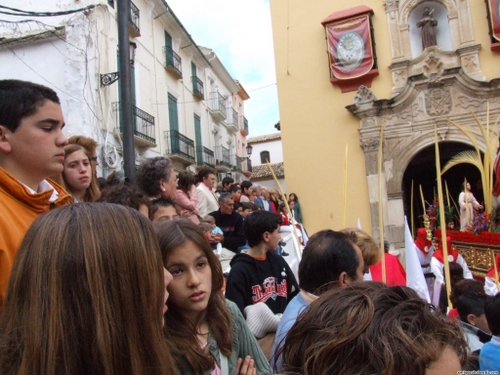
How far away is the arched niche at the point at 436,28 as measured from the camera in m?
14.5

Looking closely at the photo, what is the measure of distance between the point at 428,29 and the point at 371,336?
49.4ft

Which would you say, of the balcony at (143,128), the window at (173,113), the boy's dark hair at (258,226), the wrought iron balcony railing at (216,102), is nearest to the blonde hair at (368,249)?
the boy's dark hair at (258,226)

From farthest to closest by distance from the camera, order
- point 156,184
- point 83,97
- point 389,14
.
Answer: point 389,14, point 83,97, point 156,184

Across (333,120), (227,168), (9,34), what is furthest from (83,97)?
(227,168)

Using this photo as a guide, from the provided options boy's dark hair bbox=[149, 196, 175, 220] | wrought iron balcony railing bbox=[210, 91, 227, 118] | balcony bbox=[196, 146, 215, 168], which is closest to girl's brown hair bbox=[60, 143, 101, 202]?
boy's dark hair bbox=[149, 196, 175, 220]

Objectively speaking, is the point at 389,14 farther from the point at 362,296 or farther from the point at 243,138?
the point at 243,138

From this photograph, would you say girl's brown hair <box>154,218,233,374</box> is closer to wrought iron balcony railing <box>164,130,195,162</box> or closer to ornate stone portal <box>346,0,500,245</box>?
ornate stone portal <box>346,0,500,245</box>

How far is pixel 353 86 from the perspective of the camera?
14.2 metres

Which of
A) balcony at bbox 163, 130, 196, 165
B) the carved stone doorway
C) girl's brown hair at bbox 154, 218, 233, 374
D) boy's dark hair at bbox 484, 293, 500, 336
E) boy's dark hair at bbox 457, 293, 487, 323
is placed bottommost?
boy's dark hair at bbox 457, 293, 487, 323

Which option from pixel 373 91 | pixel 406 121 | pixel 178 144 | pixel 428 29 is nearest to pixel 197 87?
pixel 178 144

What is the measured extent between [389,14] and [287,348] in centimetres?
1499

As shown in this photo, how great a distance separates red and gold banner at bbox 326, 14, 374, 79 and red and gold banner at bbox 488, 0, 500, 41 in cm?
340

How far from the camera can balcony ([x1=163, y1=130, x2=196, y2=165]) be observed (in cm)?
1609

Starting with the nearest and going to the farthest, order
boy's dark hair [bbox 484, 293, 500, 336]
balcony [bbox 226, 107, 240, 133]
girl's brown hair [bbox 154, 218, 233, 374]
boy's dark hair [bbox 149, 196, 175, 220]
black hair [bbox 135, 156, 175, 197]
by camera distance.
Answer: girl's brown hair [bbox 154, 218, 233, 374], boy's dark hair [bbox 484, 293, 500, 336], boy's dark hair [bbox 149, 196, 175, 220], black hair [bbox 135, 156, 175, 197], balcony [bbox 226, 107, 240, 133]
